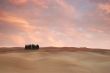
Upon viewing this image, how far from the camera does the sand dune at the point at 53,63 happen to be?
1135 cm

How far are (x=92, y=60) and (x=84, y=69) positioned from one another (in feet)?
7.91

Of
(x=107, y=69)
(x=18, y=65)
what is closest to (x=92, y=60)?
(x=107, y=69)

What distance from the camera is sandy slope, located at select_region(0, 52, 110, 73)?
11352 millimetres

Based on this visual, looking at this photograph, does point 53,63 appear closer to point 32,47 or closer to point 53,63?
point 53,63

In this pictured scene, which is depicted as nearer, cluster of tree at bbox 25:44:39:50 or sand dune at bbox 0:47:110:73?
sand dune at bbox 0:47:110:73

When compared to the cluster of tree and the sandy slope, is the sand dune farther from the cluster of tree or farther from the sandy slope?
the cluster of tree

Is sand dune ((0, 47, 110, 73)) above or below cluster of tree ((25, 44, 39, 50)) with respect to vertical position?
below

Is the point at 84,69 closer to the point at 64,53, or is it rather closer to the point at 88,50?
the point at 64,53

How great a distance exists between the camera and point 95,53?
53.7 feet

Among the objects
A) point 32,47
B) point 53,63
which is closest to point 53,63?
point 53,63

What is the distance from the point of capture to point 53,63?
12602 mm

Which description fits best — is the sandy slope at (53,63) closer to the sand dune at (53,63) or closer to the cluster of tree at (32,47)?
the sand dune at (53,63)

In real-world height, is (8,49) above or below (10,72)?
above

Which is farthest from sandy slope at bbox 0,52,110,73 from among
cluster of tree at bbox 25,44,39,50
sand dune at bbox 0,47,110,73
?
cluster of tree at bbox 25,44,39,50
